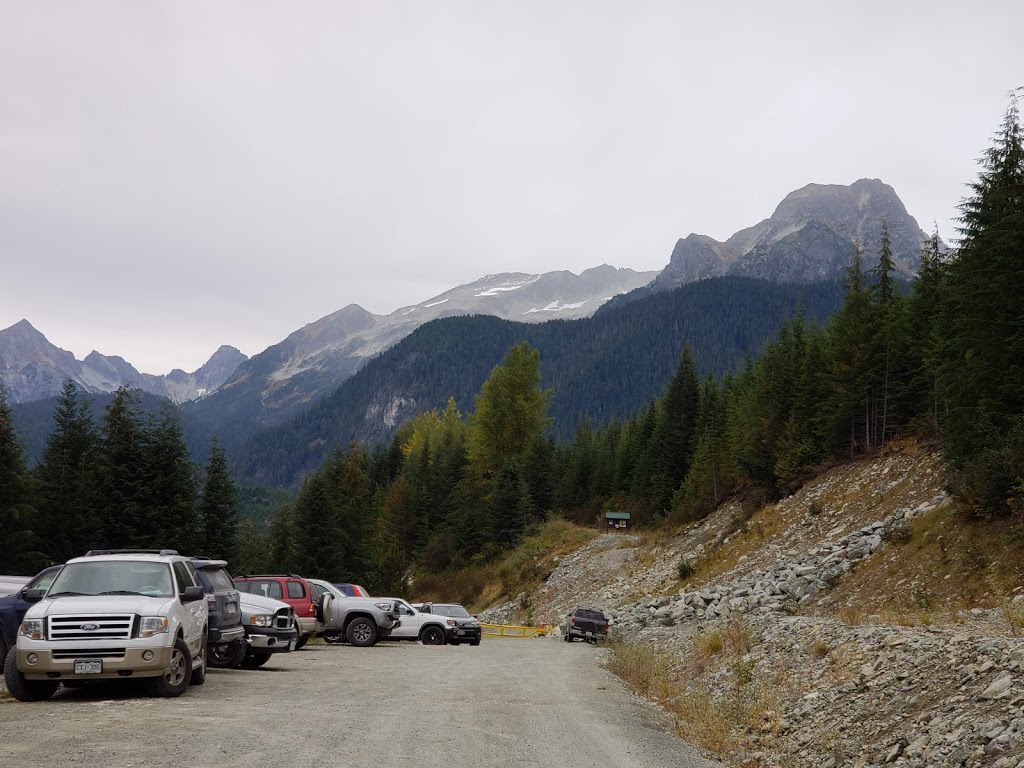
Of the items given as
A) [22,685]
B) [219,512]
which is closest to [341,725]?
[22,685]

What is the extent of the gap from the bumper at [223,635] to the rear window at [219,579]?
0.79m

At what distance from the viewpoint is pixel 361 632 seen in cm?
2591

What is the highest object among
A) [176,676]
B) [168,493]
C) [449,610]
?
[168,493]

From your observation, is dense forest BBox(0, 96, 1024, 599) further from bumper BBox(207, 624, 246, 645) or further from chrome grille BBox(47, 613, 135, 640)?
chrome grille BBox(47, 613, 135, 640)

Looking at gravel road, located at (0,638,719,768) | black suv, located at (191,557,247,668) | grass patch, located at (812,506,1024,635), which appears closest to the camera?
gravel road, located at (0,638,719,768)

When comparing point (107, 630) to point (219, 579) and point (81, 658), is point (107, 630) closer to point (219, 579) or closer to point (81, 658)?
point (81, 658)

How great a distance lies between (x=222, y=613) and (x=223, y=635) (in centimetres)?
41

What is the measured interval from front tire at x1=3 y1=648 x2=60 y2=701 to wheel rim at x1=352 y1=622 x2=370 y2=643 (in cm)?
1483

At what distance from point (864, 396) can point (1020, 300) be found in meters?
19.3

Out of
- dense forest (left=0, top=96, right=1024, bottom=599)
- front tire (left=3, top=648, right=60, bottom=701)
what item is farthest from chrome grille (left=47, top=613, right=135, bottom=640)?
dense forest (left=0, top=96, right=1024, bottom=599)

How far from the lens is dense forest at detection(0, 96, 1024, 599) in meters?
24.8

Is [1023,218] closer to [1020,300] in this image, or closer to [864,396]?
[1020,300]

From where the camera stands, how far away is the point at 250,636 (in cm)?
1705

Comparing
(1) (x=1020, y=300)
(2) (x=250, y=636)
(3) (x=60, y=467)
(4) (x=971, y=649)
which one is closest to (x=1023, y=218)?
(1) (x=1020, y=300)
